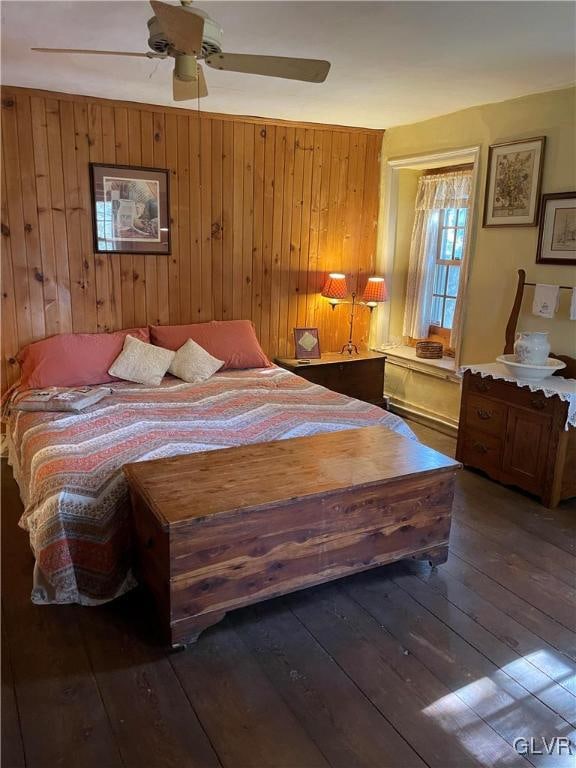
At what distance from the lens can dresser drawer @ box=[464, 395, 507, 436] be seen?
11.3 ft

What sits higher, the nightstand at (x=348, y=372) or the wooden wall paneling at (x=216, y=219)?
the wooden wall paneling at (x=216, y=219)

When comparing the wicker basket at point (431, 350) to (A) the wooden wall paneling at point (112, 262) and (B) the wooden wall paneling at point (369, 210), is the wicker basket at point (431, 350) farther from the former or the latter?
(A) the wooden wall paneling at point (112, 262)

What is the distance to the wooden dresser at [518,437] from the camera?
315cm

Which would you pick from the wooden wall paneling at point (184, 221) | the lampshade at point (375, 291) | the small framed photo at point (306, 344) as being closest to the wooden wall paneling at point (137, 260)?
the wooden wall paneling at point (184, 221)

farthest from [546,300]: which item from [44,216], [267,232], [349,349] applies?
[44,216]

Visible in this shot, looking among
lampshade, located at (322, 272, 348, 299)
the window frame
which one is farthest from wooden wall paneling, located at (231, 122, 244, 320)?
the window frame

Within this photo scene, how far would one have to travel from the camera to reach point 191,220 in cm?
410

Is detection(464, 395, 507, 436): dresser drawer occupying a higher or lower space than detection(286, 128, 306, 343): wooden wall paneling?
lower

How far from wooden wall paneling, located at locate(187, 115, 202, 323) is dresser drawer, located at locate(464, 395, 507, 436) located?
207cm

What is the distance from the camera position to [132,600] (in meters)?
2.32

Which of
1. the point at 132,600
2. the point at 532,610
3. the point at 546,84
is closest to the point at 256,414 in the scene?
the point at 132,600

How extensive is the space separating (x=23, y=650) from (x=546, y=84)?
3811mm

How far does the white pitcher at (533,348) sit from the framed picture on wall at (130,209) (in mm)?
2469

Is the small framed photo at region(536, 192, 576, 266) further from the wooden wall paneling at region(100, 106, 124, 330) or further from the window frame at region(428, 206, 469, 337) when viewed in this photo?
the wooden wall paneling at region(100, 106, 124, 330)
